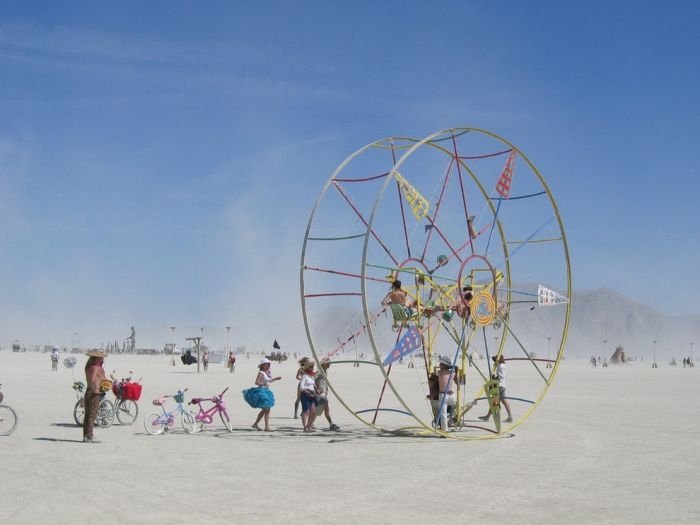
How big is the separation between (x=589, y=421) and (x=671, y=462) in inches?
251

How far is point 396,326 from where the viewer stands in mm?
15375

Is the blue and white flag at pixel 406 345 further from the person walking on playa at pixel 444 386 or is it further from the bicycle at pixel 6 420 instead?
the bicycle at pixel 6 420

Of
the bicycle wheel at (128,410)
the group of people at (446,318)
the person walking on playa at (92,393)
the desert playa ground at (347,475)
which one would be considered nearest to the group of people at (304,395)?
the desert playa ground at (347,475)

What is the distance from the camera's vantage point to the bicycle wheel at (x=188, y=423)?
1568 centimetres

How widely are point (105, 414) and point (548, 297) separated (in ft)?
29.2

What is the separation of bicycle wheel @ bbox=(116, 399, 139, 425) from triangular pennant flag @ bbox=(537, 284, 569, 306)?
333 inches

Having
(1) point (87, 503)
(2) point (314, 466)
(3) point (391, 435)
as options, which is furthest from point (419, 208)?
(1) point (87, 503)

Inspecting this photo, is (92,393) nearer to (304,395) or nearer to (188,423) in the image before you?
(188,423)

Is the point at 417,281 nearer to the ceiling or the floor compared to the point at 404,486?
nearer to the ceiling

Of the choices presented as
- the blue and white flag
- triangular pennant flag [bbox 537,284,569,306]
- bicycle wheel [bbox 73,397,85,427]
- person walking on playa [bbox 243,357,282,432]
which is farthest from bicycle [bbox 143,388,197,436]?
triangular pennant flag [bbox 537,284,569,306]

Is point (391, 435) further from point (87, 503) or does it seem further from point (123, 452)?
point (87, 503)

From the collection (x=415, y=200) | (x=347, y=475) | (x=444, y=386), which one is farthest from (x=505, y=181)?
(x=347, y=475)

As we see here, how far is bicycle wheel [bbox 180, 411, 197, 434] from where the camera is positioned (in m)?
15.7

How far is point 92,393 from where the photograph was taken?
14.1m
